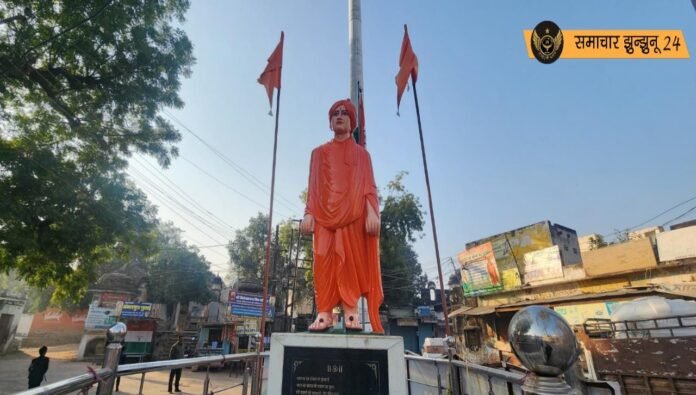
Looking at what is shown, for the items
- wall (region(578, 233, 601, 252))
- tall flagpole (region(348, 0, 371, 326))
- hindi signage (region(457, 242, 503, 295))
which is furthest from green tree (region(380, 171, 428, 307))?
tall flagpole (region(348, 0, 371, 326))

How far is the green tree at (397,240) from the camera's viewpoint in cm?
2222

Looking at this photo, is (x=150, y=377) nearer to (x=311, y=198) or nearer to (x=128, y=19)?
(x=128, y=19)

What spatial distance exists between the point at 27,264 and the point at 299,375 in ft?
29.9

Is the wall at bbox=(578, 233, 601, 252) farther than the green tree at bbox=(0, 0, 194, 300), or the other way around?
the wall at bbox=(578, 233, 601, 252)

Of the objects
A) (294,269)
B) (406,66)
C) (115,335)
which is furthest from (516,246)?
(115,335)

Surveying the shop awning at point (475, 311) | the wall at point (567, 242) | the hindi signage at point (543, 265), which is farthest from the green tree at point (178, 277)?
the wall at point (567, 242)

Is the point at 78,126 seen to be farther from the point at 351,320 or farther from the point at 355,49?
the point at 351,320

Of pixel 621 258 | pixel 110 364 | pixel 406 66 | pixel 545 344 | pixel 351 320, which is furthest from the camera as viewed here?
pixel 621 258

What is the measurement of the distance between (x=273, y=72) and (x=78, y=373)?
397 inches

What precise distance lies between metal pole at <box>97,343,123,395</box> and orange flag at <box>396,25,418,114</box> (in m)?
4.29

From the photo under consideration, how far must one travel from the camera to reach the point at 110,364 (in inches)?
84.2

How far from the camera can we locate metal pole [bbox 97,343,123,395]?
2.07 metres

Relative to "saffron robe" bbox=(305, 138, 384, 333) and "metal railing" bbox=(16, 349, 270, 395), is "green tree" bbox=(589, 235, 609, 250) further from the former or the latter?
"metal railing" bbox=(16, 349, 270, 395)

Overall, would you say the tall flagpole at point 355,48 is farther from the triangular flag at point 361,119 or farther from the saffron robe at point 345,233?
the saffron robe at point 345,233
